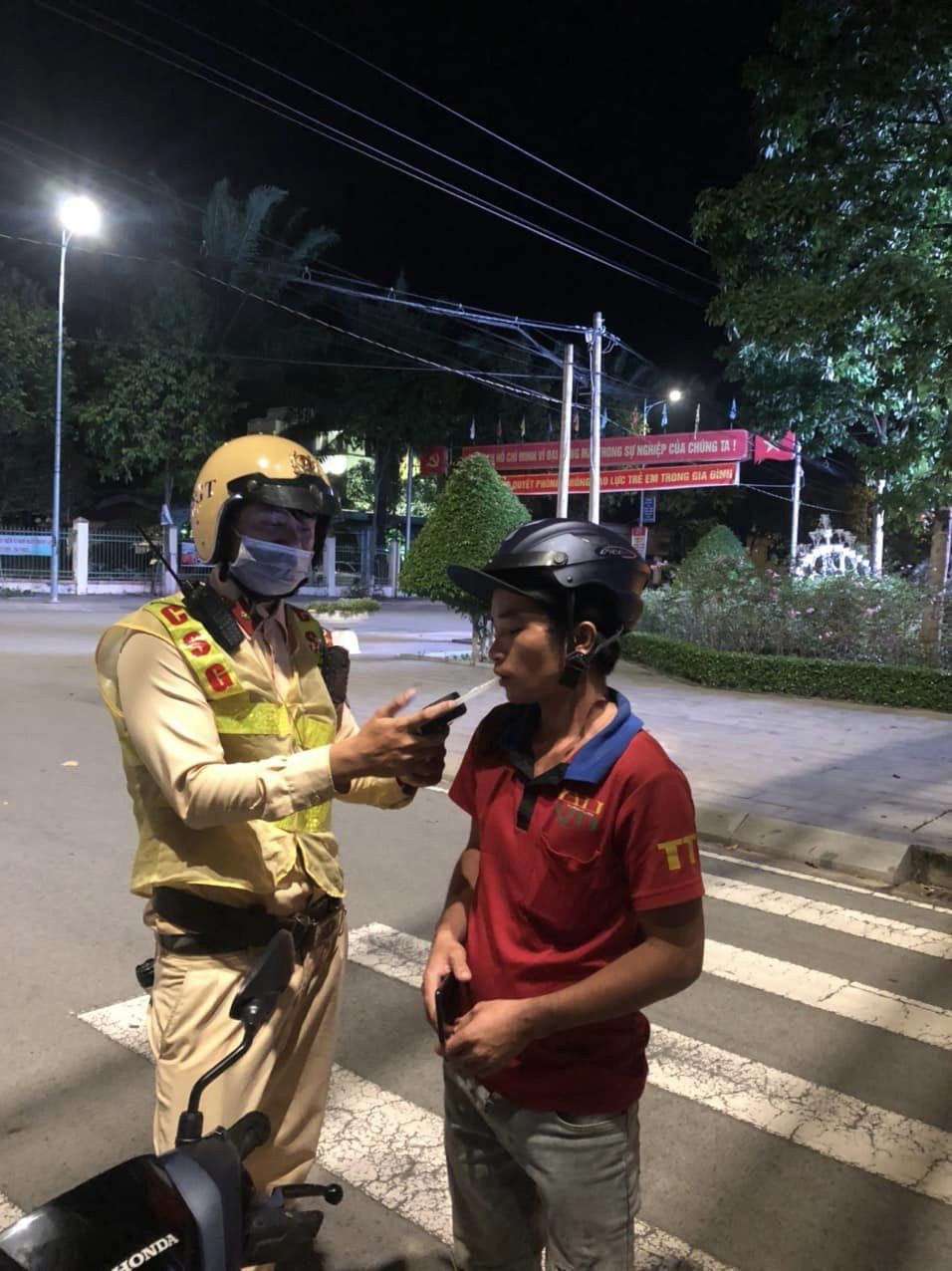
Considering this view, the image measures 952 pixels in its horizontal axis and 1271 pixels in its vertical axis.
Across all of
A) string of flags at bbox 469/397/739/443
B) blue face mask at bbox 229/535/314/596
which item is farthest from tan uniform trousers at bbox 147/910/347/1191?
string of flags at bbox 469/397/739/443

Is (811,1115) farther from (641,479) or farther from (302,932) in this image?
(641,479)

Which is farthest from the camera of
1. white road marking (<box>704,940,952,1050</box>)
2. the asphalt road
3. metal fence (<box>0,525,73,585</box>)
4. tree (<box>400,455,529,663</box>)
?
metal fence (<box>0,525,73,585</box>)

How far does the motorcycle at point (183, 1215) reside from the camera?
1.17 meters

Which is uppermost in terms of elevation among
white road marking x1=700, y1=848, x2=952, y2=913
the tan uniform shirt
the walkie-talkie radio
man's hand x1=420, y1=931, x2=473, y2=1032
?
the walkie-talkie radio

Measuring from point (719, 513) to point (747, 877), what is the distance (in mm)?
44601

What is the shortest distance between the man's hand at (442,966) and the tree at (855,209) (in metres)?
8.35

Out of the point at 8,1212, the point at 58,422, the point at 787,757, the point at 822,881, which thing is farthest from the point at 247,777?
the point at 58,422

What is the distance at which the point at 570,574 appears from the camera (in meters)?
1.66

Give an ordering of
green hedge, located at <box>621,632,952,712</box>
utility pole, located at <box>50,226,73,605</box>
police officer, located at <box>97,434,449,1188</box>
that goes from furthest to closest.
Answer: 1. utility pole, located at <box>50,226,73,605</box>
2. green hedge, located at <box>621,632,952,712</box>
3. police officer, located at <box>97,434,449,1188</box>

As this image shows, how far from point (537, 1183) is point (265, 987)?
59 centimetres

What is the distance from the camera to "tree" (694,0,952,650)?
336 inches

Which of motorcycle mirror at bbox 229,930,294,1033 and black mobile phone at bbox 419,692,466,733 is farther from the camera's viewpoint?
black mobile phone at bbox 419,692,466,733

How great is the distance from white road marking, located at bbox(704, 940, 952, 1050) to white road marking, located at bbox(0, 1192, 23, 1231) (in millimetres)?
2438

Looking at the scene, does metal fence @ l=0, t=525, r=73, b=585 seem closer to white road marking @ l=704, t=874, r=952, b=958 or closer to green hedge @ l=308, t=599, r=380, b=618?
green hedge @ l=308, t=599, r=380, b=618
